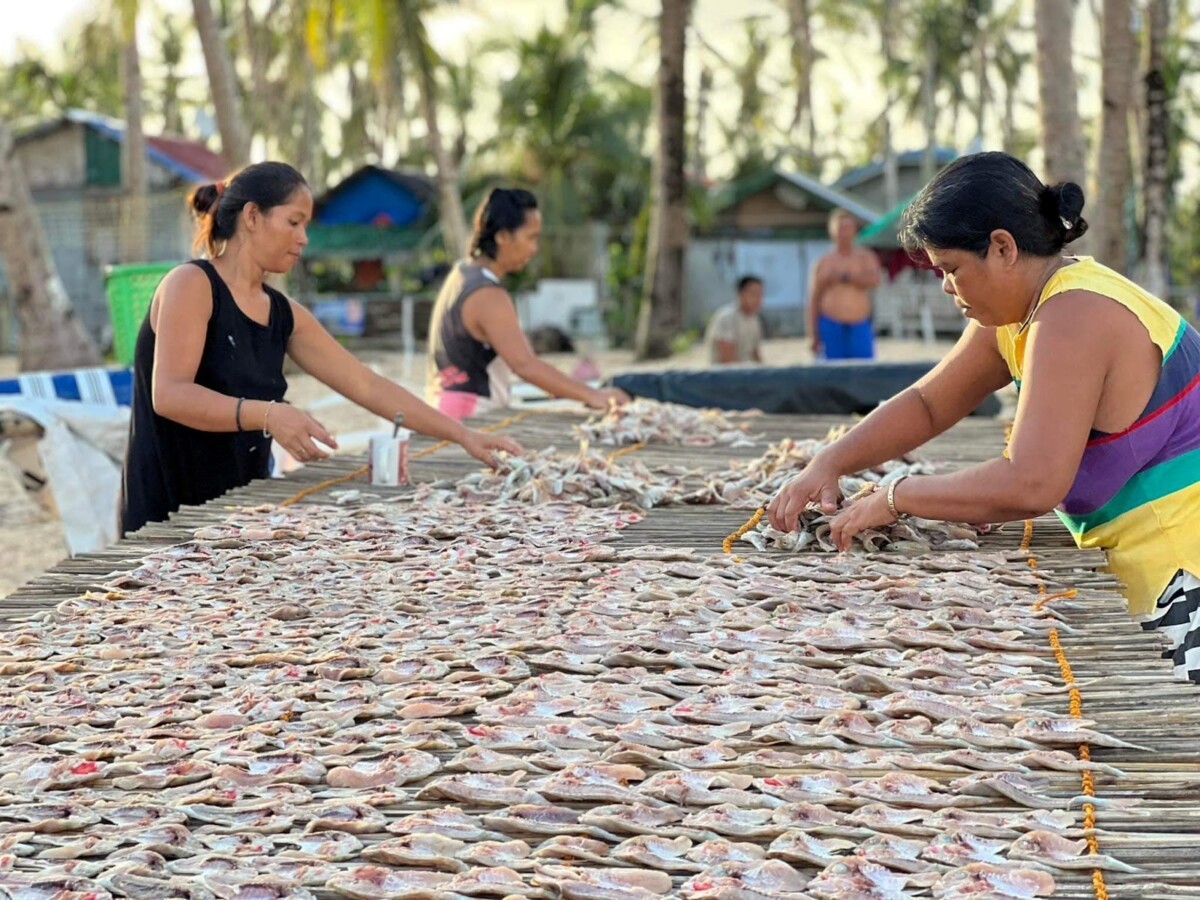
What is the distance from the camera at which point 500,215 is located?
20.5 ft

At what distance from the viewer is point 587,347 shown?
28.0 m

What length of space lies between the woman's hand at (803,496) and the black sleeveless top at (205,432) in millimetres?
1725

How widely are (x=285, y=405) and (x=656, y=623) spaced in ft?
5.90

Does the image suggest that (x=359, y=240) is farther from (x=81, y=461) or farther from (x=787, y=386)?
(x=81, y=461)

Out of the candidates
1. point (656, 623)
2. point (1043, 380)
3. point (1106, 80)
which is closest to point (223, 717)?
point (656, 623)

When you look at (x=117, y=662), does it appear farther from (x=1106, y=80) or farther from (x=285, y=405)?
(x=1106, y=80)

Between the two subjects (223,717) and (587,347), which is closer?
(223,717)

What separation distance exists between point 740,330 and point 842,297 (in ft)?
3.42

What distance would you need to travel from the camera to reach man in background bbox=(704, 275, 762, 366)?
12.0 meters

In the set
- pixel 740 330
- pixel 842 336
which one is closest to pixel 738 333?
pixel 740 330

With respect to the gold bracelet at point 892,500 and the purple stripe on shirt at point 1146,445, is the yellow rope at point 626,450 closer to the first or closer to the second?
the gold bracelet at point 892,500

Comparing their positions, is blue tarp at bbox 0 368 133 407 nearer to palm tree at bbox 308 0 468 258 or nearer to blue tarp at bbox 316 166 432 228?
palm tree at bbox 308 0 468 258

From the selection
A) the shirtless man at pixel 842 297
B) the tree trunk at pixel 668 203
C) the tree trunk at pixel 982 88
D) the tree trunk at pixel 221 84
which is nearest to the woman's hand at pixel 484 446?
the shirtless man at pixel 842 297

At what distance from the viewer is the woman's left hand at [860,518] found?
3.41 metres
